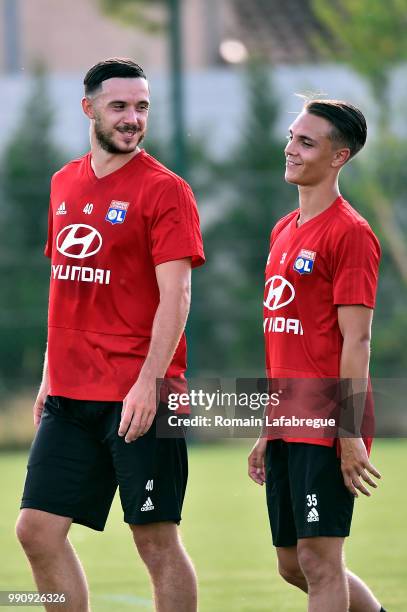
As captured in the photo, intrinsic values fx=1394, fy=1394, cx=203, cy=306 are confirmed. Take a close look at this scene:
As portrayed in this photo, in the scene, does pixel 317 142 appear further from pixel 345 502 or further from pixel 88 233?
pixel 345 502

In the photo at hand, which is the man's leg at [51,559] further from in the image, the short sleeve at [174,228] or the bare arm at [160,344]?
the short sleeve at [174,228]

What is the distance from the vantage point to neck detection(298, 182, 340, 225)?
17.6 ft

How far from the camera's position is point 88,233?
17.7 ft

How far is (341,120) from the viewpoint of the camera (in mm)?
5371

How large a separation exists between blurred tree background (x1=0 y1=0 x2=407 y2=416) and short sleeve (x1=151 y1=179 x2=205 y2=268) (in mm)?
11897

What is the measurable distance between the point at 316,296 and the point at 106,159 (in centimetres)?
101

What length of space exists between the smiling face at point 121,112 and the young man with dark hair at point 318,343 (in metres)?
0.60

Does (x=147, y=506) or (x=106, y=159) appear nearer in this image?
(x=147, y=506)

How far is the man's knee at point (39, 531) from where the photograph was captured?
521 cm

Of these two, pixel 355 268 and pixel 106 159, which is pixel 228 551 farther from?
pixel 355 268

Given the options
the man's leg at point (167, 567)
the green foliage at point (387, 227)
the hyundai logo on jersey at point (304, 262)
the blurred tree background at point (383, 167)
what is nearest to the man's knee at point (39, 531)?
the man's leg at point (167, 567)

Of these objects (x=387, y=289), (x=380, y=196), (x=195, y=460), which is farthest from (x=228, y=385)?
(x=380, y=196)

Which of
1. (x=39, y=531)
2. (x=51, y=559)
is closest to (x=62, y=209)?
(x=39, y=531)

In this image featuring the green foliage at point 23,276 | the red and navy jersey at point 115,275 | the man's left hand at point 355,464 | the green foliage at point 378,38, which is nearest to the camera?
the man's left hand at point 355,464
